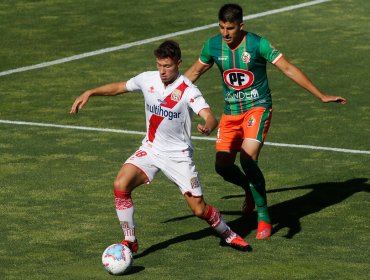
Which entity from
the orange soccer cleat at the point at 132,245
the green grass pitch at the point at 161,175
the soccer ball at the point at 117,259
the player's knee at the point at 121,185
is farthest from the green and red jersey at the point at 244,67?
the soccer ball at the point at 117,259

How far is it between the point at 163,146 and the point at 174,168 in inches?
10.6

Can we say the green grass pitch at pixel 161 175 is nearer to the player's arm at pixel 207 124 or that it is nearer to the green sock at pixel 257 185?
the green sock at pixel 257 185

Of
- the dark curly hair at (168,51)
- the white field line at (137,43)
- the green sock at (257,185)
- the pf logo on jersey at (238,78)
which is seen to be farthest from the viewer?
the white field line at (137,43)

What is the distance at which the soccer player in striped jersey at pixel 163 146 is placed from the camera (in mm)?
14000

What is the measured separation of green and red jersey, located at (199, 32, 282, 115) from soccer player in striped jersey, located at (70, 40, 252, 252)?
1437 mm

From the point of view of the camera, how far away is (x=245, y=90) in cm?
1550

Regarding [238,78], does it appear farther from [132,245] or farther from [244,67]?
[132,245]

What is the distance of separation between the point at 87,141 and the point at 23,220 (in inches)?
191

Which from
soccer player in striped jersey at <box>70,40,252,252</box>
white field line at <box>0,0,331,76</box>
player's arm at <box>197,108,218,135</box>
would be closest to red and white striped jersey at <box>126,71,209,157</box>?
soccer player in striped jersey at <box>70,40,252,252</box>

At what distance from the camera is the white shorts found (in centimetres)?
1412

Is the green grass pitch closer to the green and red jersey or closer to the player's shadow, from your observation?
the player's shadow

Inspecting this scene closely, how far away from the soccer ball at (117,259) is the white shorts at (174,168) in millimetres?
1012

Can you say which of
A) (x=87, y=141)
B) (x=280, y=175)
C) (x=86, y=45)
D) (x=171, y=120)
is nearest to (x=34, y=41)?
(x=86, y=45)

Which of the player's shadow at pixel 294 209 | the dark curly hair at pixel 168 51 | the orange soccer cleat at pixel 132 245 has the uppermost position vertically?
the dark curly hair at pixel 168 51
